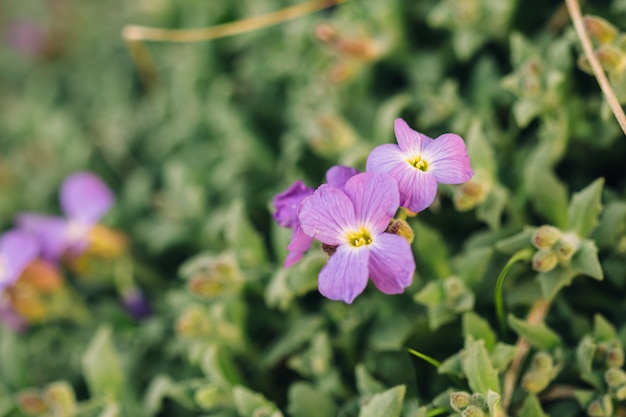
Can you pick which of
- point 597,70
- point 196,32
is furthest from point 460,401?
point 196,32

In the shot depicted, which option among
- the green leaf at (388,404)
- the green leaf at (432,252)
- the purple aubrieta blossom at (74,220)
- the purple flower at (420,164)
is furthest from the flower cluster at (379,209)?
the purple aubrieta blossom at (74,220)

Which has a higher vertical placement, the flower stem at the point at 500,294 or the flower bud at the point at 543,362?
the flower stem at the point at 500,294


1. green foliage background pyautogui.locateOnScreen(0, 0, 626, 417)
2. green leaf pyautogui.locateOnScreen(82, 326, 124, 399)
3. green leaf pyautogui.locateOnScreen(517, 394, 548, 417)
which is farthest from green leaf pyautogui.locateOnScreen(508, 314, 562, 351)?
green leaf pyautogui.locateOnScreen(82, 326, 124, 399)

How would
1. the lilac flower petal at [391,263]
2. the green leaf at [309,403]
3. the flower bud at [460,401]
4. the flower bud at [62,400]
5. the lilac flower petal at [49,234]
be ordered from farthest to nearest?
the lilac flower petal at [49,234]
the flower bud at [62,400]
the green leaf at [309,403]
the flower bud at [460,401]
the lilac flower petal at [391,263]

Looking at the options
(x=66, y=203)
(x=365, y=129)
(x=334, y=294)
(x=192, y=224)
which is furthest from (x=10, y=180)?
(x=334, y=294)

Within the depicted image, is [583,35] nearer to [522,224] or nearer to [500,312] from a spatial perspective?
[522,224]

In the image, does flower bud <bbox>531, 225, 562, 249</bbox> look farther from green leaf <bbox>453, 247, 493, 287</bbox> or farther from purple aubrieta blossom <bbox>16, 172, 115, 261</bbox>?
purple aubrieta blossom <bbox>16, 172, 115, 261</bbox>

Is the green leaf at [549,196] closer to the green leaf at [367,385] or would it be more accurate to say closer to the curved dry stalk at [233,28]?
the green leaf at [367,385]
